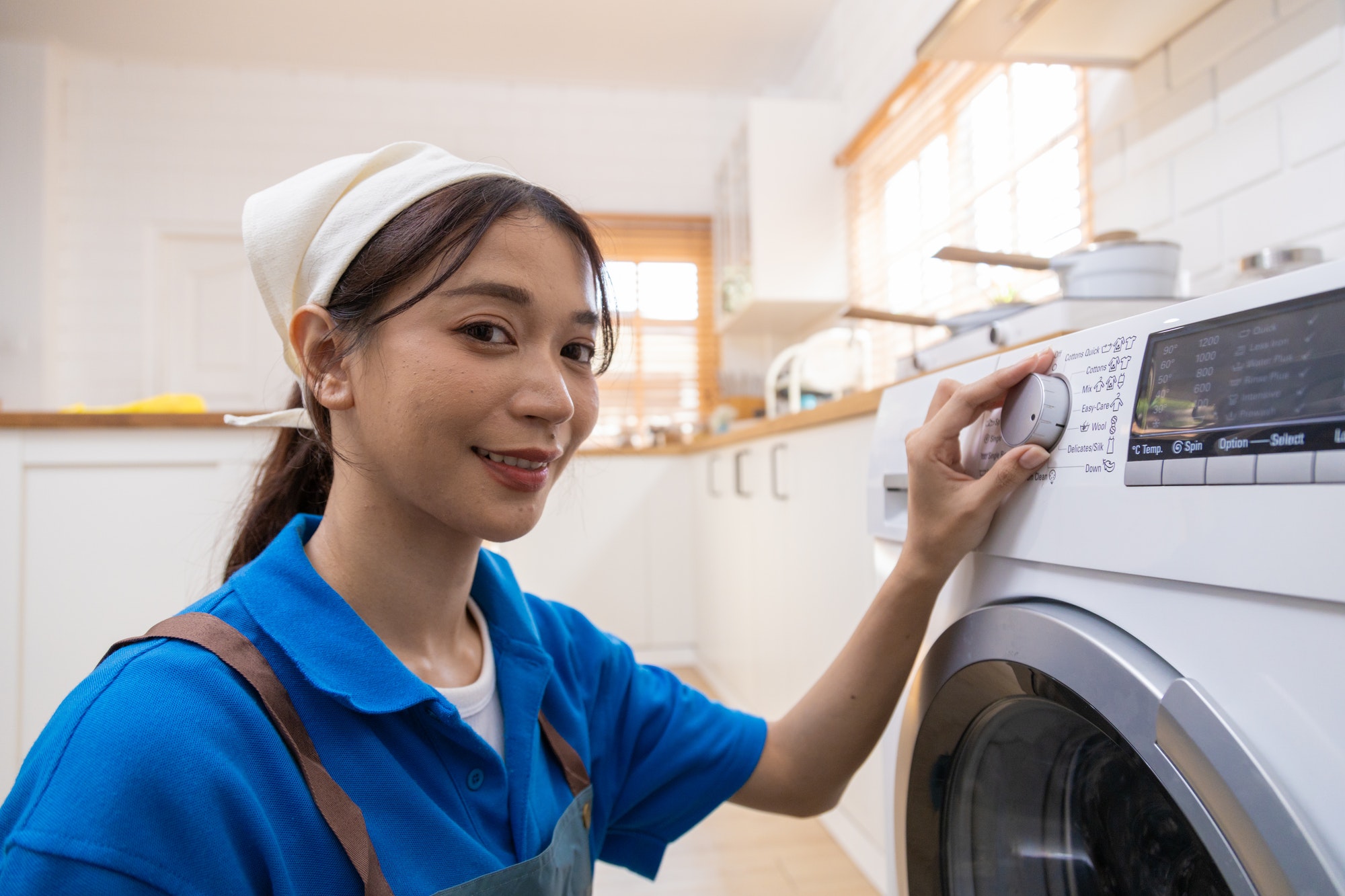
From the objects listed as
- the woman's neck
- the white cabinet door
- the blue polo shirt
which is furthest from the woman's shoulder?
the white cabinet door

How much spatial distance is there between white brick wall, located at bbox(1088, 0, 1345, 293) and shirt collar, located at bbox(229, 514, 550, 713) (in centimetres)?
147

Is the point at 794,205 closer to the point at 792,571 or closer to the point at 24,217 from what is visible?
the point at 792,571

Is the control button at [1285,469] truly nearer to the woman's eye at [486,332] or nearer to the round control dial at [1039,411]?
the round control dial at [1039,411]

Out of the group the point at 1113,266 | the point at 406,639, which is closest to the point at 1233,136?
the point at 1113,266

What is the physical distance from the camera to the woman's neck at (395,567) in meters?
0.72

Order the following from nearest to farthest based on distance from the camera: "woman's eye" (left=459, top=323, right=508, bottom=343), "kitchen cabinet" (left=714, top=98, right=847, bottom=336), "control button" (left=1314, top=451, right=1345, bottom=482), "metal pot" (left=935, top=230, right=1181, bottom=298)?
"control button" (left=1314, top=451, right=1345, bottom=482), "woman's eye" (left=459, top=323, right=508, bottom=343), "metal pot" (left=935, top=230, right=1181, bottom=298), "kitchen cabinet" (left=714, top=98, right=847, bottom=336)

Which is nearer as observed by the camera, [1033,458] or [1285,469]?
[1285,469]

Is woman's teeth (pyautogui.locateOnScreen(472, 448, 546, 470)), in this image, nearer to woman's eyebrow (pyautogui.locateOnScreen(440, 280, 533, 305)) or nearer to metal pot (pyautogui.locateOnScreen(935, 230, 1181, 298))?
woman's eyebrow (pyautogui.locateOnScreen(440, 280, 533, 305))

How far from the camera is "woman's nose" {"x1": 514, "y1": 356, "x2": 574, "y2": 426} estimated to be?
0.67 meters

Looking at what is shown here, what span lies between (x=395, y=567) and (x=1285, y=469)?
636 mm

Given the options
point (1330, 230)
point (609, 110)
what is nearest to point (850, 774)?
point (1330, 230)

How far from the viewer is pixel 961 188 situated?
8.88 ft

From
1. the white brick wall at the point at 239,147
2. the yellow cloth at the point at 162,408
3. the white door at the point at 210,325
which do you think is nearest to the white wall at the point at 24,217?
the white brick wall at the point at 239,147

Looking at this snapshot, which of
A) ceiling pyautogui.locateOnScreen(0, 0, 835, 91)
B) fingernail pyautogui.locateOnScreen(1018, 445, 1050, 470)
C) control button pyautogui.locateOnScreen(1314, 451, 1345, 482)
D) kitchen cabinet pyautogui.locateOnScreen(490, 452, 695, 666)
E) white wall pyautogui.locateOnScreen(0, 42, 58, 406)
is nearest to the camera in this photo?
control button pyautogui.locateOnScreen(1314, 451, 1345, 482)
